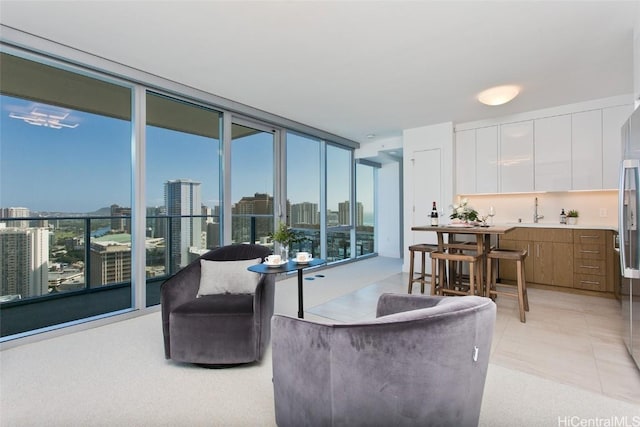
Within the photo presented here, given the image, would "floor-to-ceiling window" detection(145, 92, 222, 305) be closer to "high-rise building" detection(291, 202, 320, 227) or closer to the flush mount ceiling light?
"high-rise building" detection(291, 202, 320, 227)

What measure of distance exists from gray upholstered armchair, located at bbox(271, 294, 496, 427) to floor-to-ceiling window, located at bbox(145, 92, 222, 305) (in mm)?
3541

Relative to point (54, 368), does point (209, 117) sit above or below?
above

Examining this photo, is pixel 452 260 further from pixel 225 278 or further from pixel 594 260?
pixel 225 278

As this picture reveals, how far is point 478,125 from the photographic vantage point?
5.08 m

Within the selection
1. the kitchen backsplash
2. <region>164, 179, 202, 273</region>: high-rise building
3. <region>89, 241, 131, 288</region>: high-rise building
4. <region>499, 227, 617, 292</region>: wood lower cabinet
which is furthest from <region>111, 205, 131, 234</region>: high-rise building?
<region>499, 227, 617, 292</region>: wood lower cabinet

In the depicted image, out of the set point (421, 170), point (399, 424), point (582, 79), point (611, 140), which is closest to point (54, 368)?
point (399, 424)

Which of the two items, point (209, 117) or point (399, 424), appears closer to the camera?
point (399, 424)

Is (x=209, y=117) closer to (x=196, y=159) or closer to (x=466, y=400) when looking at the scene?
(x=196, y=159)

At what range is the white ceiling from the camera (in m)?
2.26

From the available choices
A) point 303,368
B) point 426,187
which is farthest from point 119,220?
point 426,187

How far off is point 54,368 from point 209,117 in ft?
11.1

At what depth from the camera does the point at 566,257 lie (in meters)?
4.14

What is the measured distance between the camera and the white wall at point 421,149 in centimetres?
515

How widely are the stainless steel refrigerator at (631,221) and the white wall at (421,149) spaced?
2.88 metres
